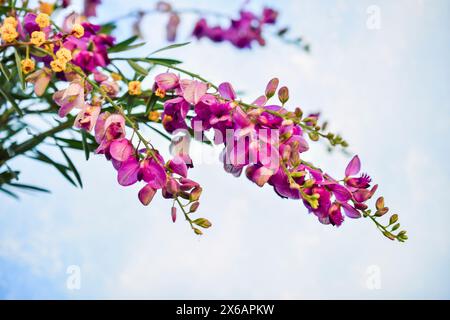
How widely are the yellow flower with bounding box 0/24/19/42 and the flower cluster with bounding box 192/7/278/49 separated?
27.1 inches

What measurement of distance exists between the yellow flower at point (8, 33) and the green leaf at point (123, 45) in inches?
8.3

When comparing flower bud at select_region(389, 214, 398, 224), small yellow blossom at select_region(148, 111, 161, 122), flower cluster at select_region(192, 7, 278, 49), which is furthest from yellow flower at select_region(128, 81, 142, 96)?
flower cluster at select_region(192, 7, 278, 49)

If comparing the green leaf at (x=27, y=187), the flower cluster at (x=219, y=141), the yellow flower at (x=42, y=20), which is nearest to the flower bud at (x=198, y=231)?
the flower cluster at (x=219, y=141)

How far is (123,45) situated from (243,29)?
1.54 ft

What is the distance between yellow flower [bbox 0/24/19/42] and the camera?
2.12 ft

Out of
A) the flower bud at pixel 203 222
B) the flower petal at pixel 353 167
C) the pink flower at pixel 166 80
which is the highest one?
the pink flower at pixel 166 80

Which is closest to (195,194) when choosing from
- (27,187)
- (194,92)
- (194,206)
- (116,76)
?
(194,206)

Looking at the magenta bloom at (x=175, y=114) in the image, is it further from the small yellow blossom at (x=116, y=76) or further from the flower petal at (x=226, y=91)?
the small yellow blossom at (x=116, y=76)

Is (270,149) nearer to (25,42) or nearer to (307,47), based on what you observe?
(25,42)

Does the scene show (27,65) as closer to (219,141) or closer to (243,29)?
(219,141)

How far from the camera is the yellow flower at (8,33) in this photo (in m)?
0.65

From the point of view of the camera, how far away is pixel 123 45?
0.85 m
